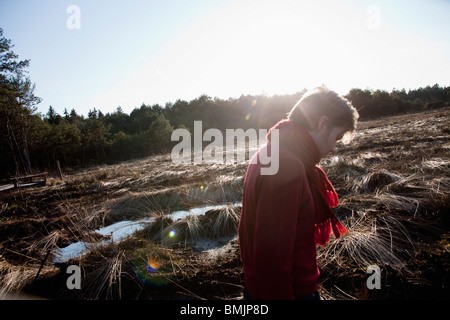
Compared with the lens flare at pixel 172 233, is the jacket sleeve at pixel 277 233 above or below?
above

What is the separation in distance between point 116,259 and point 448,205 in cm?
395

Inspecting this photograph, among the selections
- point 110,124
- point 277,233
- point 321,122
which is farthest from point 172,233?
point 110,124

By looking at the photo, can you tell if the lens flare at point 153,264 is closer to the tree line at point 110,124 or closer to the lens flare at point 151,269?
the lens flare at point 151,269

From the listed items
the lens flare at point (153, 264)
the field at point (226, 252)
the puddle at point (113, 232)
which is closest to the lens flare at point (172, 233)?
the field at point (226, 252)

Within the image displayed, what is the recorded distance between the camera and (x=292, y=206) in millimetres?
946

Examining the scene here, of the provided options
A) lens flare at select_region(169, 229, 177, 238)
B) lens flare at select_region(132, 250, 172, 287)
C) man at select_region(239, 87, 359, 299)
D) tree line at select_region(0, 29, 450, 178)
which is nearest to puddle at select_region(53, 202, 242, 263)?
lens flare at select_region(169, 229, 177, 238)

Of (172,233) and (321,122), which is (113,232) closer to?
(172,233)

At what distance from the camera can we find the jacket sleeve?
0.92 meters

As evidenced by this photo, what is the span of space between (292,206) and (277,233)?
0.13m

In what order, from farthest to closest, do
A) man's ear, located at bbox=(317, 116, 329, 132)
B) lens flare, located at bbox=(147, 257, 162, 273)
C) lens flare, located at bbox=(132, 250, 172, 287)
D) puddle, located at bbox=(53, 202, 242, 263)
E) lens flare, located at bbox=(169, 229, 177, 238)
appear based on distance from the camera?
lens flare, located at bbox=(169, 229, 177, 238) < puddle, located at bbox=(53, 202, 242, 263) < lens flare, located at bbox=(147, 257, 162, 273) < lens flare, located at bbox=(132, 250, 172, 287) < man's ear, located at bbox=(317, 116, 329, 132)

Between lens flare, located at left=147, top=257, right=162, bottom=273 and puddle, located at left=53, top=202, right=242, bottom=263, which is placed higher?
lens flare, located at left=147, top=257, right=162, bottom=273

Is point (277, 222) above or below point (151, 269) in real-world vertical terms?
above

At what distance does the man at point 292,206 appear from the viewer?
3.06 ft

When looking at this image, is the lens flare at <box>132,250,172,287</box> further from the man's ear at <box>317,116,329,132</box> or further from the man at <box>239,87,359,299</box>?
the man's ear at <box>317,116,329,132</box>
